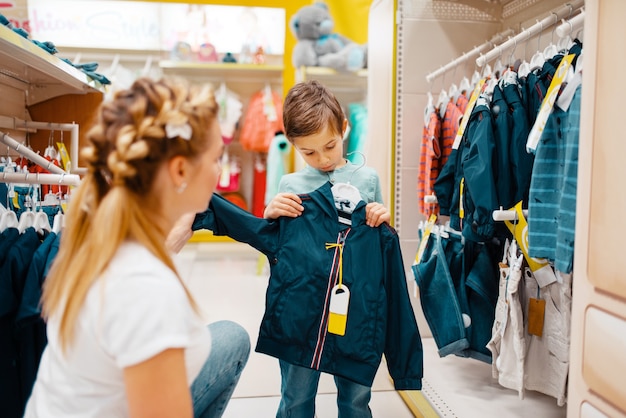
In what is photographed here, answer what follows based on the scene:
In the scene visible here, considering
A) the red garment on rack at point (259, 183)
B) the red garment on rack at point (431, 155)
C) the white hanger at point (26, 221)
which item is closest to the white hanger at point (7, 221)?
the white hanger at point (26, 221)

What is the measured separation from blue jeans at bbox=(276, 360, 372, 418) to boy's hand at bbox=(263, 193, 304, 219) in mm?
480

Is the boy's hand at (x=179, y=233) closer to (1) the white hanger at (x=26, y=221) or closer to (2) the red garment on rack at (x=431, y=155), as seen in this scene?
(1) the white hanger at (x=26, y=221)

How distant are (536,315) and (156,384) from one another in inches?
60.2

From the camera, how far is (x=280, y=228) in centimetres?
161

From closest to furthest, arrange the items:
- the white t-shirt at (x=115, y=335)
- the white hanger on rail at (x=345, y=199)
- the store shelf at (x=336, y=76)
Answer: the white t-shirt at (x=115, y=335)
the white hanger on rail at (x=345, y=199)
the store shelf at (x=336, y=76)

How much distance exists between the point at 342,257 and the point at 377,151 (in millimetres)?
1541

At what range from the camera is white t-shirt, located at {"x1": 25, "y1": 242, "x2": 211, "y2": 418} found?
0.81m

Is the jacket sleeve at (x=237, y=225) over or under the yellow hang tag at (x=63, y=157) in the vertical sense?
under

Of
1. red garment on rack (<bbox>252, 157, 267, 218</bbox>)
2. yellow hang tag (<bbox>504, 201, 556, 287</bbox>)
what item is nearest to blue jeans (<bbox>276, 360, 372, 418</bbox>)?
yellow hang tag (<bbox>504, 201, 556, 287</bbox>)

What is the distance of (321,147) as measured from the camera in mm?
1631

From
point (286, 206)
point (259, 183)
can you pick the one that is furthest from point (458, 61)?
point (259, 183)

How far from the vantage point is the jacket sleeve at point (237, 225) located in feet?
5.04

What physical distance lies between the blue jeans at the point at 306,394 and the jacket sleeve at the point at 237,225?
396mm

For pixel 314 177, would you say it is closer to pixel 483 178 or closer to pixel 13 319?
pixel 483 178
